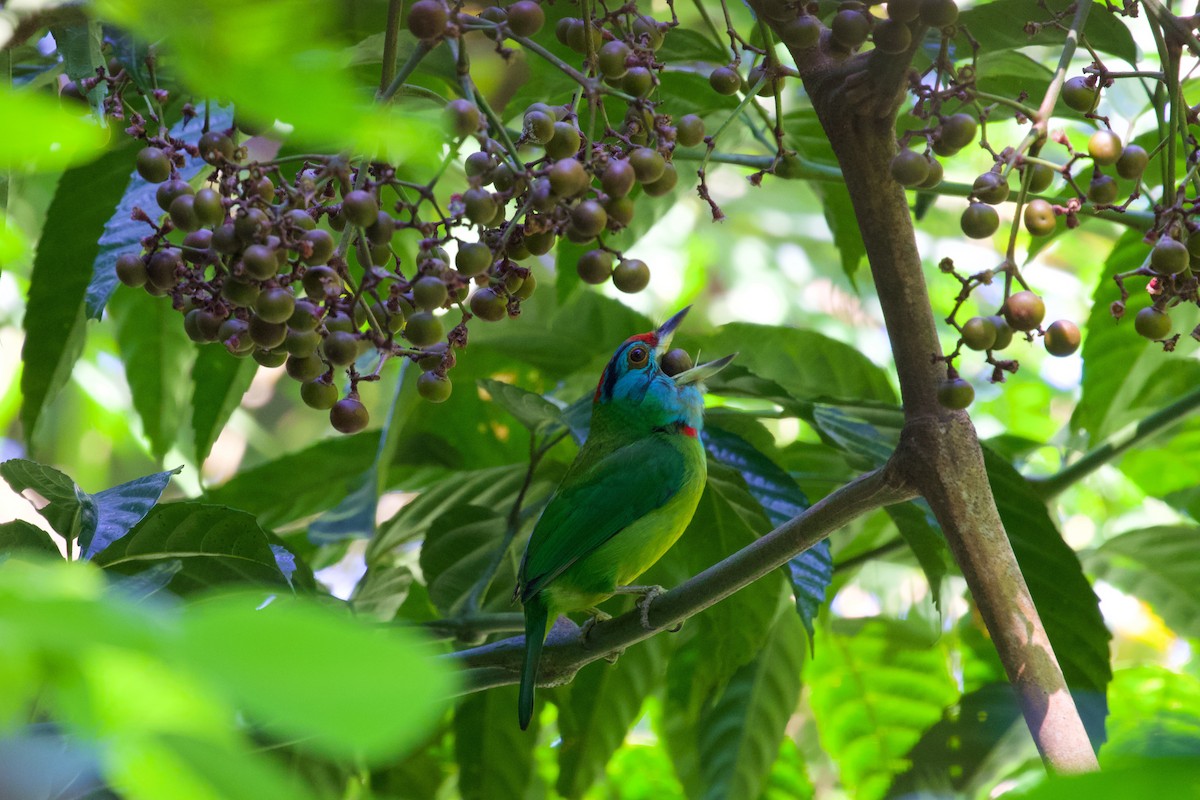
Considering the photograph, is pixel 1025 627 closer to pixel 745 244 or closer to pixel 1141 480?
pixel 1141 480

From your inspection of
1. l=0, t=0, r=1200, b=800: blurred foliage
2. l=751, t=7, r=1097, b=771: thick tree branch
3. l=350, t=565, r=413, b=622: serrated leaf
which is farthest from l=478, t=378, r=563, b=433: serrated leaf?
l=751, t=7, r=1097, b=771: thick tree branch

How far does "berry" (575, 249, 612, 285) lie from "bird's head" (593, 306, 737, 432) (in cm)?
80

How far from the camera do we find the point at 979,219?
118 cm

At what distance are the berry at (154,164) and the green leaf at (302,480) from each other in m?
1.02

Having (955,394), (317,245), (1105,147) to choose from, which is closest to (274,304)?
(317,245)

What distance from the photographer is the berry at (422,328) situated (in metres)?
1.19

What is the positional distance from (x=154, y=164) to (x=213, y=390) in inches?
28.7

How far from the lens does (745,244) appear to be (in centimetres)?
529

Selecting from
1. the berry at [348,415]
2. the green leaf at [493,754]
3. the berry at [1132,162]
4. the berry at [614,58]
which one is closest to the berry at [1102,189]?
the berry at [1132,162]

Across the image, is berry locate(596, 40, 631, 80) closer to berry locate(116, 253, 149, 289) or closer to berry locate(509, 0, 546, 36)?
berry locate(509, 0, 546, 36)

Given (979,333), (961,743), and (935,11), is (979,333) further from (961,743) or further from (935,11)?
(961,743)

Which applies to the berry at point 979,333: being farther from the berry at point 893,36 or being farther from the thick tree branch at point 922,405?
the berry at point 893,36

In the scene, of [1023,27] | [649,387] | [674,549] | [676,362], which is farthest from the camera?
[649,387]

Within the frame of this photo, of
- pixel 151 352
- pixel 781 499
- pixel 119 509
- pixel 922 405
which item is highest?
pixel 922 405
